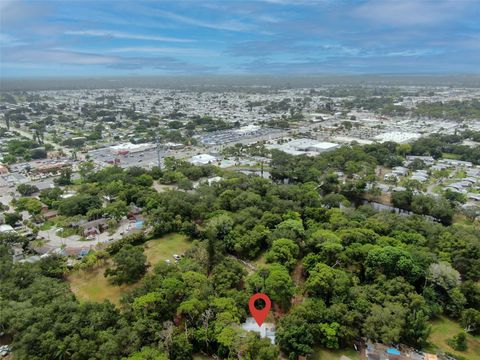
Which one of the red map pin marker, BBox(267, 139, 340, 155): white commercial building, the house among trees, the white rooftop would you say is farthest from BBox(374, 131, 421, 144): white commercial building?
the white rooftop

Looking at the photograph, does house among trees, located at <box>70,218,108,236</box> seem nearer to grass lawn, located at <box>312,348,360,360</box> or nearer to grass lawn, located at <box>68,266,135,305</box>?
grass lawn, located at <box>68,266,135,305</box>

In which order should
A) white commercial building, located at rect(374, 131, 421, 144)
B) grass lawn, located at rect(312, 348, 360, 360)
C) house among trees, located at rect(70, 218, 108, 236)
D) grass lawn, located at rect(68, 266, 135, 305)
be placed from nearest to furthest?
grass lawn, located at rect(312, 348, 360, 360) → grass lawn, located at rect(68, 266, 135, 305) → house among trees, located at rect(70, 218, 108, 236) → white commercial building, located at rect(374, 131, 421, 144)

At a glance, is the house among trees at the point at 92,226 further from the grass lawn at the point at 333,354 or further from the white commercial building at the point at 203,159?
the white commercial building at the point at 203,159

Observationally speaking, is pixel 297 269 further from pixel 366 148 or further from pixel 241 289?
pixel 366 148

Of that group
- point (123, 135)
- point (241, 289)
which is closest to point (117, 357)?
point (241, 289)

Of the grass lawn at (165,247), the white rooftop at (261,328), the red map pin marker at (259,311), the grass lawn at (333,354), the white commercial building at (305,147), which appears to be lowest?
the grass lawn at (333,354)

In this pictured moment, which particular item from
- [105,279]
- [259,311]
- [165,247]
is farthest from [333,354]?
[105,279]

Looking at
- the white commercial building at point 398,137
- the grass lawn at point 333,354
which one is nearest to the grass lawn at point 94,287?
the grass lawn at point 333,354

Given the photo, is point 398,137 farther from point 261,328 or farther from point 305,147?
point 261,328
